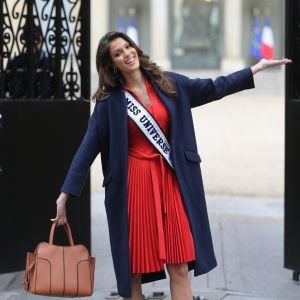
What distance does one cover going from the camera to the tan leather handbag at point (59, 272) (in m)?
3.98

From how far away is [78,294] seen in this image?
13.2 ft

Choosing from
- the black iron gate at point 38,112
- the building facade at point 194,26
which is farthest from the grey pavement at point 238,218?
the building facade at point 194,26

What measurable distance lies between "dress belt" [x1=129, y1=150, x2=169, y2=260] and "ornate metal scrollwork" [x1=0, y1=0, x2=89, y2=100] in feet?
7.38

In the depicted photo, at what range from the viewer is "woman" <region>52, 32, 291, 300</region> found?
162 inches

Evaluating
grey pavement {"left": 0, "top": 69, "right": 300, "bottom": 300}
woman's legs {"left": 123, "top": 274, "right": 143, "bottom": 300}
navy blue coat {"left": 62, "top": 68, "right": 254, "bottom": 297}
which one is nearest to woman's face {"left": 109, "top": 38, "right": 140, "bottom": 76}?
navy blue coat {"left": 62, "top": 68, "right": 254, "bottom": 297}

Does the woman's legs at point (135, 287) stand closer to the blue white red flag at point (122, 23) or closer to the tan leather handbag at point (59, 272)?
the tan leather handbag at point (59, 272)

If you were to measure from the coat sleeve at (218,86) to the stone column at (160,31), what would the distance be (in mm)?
32696

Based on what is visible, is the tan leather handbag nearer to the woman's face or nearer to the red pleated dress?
the red pleated dress

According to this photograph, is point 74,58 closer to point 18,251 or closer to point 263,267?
point 18,251

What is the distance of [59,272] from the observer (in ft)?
13.1

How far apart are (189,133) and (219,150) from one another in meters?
9.19

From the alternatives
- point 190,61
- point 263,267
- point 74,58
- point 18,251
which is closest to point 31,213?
point 18,251

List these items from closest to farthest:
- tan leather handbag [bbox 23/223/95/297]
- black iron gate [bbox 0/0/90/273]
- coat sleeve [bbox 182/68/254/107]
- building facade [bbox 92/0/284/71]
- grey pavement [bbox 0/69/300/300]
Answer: tan leather handbag [bbox 23/223/95/297] → coat sleeve [bbox 182/68/254/107] → grey pavement [bbox 0/69/300/300] → black iron gate [bbox 0/0/90/273] → building facade [bbox 92/0/284/71]

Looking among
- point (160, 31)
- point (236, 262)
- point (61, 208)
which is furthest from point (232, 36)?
point (61, 208)
